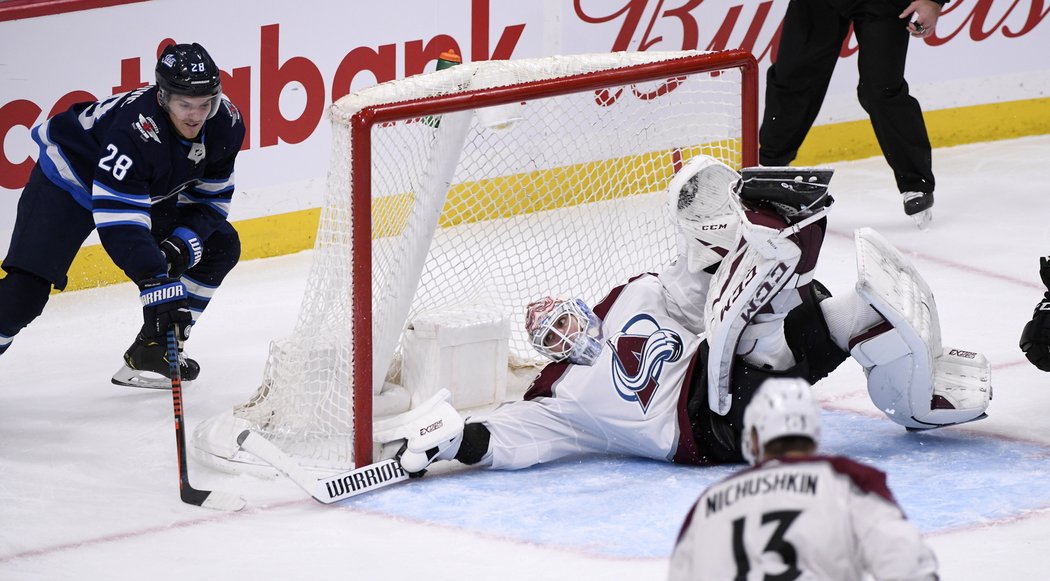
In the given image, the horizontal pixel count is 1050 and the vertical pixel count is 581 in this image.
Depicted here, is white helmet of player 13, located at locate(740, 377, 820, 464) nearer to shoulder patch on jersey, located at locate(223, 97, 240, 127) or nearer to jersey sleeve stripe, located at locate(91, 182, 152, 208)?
jersey sleeve stripe, located at locate(91, 182, 152, 208)

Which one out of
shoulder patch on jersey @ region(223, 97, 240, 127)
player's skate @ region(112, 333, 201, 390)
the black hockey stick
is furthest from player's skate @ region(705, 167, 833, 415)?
player's skate @ region(112, 333, 201, 390)

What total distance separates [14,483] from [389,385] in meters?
0.89

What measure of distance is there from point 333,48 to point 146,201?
5.36 ft

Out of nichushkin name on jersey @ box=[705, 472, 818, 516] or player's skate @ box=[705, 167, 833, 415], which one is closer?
nichushkin name on jersey @ box=[705, 472, 818, 516]

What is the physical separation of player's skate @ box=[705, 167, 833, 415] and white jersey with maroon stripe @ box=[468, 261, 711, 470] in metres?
0.13

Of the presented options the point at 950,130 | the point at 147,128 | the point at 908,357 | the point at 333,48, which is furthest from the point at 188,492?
the point at 950,130

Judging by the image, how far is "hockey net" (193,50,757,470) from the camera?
11.3ft

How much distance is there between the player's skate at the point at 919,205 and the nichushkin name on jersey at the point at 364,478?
2651 millimetres

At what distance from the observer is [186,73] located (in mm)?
3568

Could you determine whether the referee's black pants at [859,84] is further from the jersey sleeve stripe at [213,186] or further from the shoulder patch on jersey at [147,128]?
the shoulder patch on jersey at [147,128]

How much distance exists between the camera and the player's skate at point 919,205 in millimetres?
5426

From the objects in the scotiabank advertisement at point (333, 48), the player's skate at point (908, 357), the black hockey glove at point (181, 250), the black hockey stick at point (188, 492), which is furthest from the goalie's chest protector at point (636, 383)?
the scotiabank advertisement at point (333, 48)

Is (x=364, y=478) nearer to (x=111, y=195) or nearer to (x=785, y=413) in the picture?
(x=111, y=195)

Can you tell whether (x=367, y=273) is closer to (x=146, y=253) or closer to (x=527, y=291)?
(x=146, y=253)
